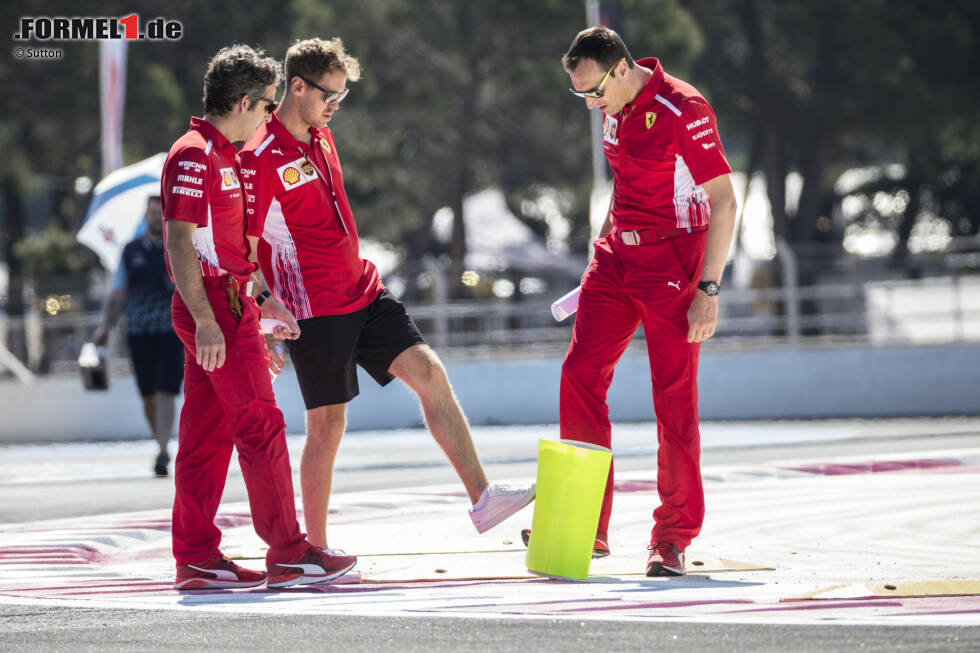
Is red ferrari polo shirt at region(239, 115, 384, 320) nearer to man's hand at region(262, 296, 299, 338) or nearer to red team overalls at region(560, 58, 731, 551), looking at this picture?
man's hand at region(262, 296, 299, 338)

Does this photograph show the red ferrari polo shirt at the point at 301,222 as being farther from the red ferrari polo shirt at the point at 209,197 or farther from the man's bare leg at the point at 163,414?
the man's bare leg at the point at 163,414

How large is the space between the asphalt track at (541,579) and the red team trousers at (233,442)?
0.79ft

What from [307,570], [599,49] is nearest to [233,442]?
[307,570]

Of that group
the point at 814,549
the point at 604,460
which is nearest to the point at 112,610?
the point at 604,460

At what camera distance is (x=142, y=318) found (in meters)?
10.3

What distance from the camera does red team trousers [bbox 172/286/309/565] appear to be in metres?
5.52

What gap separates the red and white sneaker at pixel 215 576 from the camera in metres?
5.54

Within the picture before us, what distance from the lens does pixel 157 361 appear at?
10.3 m

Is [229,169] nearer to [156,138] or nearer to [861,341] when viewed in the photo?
[861,341]

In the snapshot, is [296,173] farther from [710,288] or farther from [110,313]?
[110,313]

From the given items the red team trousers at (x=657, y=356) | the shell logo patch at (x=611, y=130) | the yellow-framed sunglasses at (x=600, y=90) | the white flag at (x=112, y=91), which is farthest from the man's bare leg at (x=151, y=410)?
the white flag at (x=112, y=91)

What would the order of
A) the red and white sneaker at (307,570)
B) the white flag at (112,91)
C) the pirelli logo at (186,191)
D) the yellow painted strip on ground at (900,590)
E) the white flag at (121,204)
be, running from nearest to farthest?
the yellow painted strip on ground at (900,590), the pirelli logo at (186,191), the red and white sneaker at (307,570), the white flag at (121,204), the white flag at (112,91)

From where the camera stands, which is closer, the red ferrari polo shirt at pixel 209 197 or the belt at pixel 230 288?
the red ferrari polo shirt at pixel 209 197

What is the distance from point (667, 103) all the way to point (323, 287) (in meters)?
1.42
